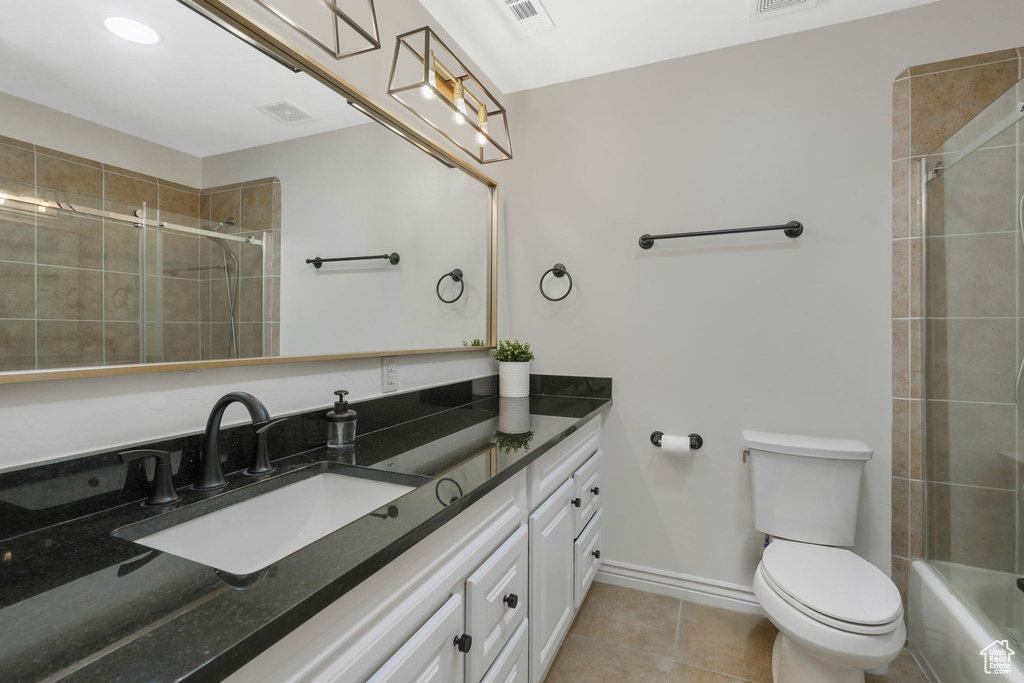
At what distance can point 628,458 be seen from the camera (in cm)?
223

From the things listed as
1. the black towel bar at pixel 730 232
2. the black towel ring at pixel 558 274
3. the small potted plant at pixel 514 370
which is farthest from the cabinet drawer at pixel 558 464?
the black towel bar at pixel 730 232

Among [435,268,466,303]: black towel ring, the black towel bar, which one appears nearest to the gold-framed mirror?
[435,268,466,303]: black towel ring

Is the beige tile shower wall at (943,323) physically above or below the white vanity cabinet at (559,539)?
above

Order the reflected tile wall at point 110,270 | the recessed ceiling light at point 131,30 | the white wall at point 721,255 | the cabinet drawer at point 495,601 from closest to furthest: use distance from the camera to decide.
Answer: the reflected tile wall at point 110,270, the recessed ceiling light at point 131,30, the cabinet drawer at point 495,601, the white wall at point 721,255

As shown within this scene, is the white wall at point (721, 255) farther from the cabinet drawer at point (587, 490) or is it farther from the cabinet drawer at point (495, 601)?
the cabinet drawer at point (495, 601)

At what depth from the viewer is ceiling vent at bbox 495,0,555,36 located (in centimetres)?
178

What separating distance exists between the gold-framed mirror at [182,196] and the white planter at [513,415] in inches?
19.3

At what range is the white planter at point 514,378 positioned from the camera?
7.09 feet

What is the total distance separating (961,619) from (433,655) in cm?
170

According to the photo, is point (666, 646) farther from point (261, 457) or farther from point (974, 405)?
point (261, 457)

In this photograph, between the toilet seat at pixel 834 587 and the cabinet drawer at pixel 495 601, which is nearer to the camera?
the cabinet drawer at pixel 495 601

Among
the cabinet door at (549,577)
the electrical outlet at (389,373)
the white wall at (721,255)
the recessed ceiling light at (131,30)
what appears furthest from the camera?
the white wall at (721,255)

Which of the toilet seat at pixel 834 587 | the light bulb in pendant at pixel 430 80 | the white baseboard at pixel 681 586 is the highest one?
the light bulb in pendant at pixel 430 80

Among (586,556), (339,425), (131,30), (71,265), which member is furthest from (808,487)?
(131,30)
